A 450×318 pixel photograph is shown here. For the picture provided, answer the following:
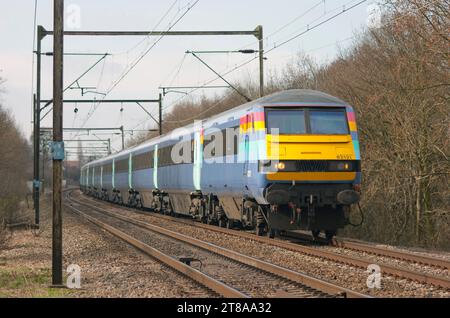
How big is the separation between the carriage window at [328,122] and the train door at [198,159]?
660 cm

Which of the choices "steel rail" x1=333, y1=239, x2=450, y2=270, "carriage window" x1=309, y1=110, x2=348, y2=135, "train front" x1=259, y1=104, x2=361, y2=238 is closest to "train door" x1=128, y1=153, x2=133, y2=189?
"train front" x1=259, y1=104, x2=361, y2=238

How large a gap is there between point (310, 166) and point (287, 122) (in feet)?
3.76

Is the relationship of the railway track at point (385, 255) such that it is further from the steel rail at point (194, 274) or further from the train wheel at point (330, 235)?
the steel rail at point (194, 274)

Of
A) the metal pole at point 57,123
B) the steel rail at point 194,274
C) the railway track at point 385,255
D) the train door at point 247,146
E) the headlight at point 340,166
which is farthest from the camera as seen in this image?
the train door at point 247,146

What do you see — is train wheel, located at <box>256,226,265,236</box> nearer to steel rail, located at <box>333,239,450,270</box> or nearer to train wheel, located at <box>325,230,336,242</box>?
train wheel, located at <box>325,230,336,242</box>

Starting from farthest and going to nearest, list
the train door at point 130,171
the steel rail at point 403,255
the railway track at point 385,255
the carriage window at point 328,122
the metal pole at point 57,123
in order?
the train door at point 130,171 < the carriage window at point 328,122 < the steel rail at point 403,255 < the metal pole at point 57,123 < the railway track at point 385,255

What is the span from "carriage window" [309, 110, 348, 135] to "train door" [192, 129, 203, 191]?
21.7 ft

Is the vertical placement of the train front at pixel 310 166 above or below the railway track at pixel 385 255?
above

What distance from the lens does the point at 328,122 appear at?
642 inches

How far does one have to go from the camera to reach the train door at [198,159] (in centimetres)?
2244

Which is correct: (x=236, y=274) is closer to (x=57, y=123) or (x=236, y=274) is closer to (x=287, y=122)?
(x=57, y=123)

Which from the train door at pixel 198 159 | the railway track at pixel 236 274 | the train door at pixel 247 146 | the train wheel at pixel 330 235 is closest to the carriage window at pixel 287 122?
the train door at pixel 247 146

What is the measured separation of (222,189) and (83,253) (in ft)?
17.0

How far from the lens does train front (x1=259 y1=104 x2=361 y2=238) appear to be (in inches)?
622
